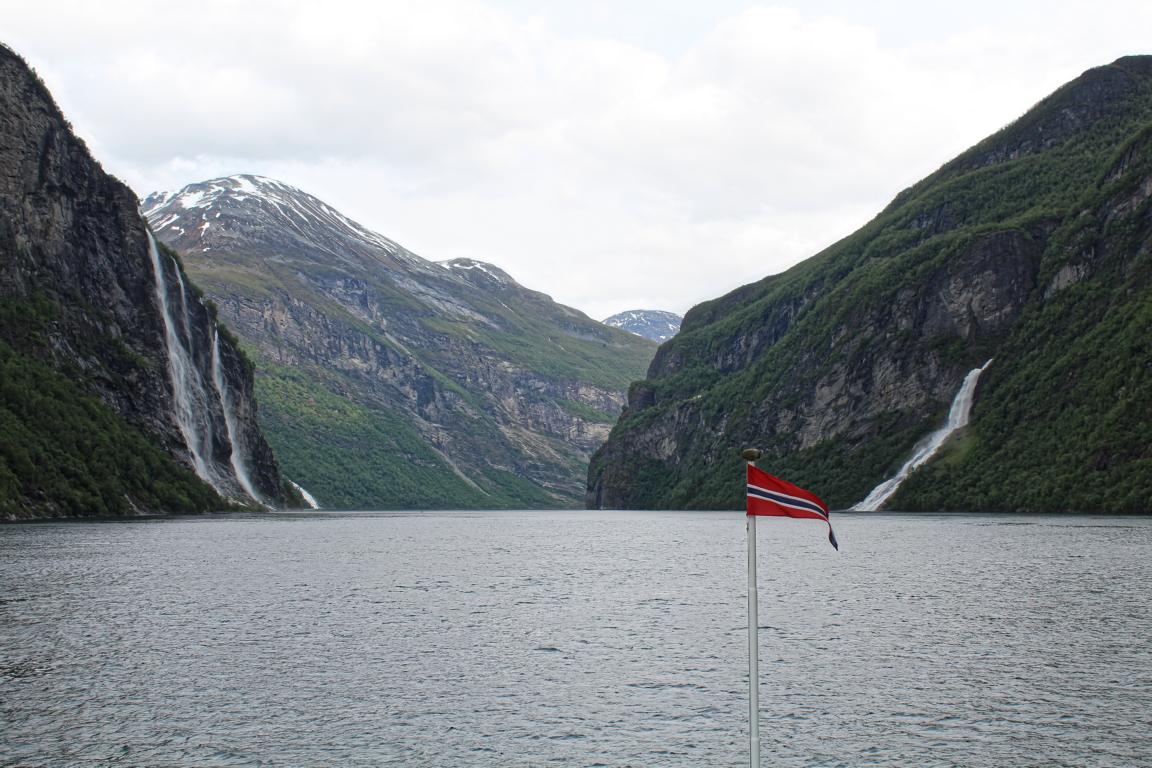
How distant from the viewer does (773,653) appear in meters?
32.5

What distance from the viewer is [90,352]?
133875mm

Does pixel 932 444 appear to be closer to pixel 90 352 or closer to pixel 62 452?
Result: pixel 90 352

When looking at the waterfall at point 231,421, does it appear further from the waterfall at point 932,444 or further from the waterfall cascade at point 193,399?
the waterfall at point 932,444

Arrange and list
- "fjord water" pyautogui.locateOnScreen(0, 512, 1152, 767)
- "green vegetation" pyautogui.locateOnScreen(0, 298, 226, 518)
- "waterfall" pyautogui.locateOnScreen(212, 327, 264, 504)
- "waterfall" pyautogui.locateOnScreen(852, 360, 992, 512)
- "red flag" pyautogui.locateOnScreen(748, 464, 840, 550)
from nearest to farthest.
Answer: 1. "red flag" pyautogui.locateOnScreen(748, 464, 840, 550)
2. "fjord water" pyautogui.locateOnScreen(0, 512, 1152, 767)
3. "green vegetation" pyautogui.locateOnScreen(0, 298, 226, 518)
4. "waterfall" pyautogui.locateOnScreen(212, 327, 264, 504)
5. "waterfall" pyautogui.locateOnScreen(852, 360, 992, 512)

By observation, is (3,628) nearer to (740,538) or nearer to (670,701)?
(670,701)

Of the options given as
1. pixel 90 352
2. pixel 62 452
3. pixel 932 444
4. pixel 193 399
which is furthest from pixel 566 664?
pixel 932 444

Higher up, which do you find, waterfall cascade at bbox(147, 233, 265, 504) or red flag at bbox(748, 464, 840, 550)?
waterfall cascade at bbox(147, 233, 265, 504)

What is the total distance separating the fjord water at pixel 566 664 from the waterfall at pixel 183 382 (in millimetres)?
94884

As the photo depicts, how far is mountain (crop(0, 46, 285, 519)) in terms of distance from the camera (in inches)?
4274

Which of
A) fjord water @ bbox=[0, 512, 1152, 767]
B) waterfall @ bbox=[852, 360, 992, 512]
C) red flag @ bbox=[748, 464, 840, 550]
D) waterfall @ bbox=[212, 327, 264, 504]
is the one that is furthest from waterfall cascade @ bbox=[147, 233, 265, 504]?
red flag @ bbox=[748, 464, 840, 550]

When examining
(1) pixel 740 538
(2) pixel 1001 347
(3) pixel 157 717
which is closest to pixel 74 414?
(1) pixel 740 538

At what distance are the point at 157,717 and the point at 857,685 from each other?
1827cm

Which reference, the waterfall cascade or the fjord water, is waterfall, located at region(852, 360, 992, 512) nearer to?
the waterfall cascade

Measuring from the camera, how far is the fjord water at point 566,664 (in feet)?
70.9
